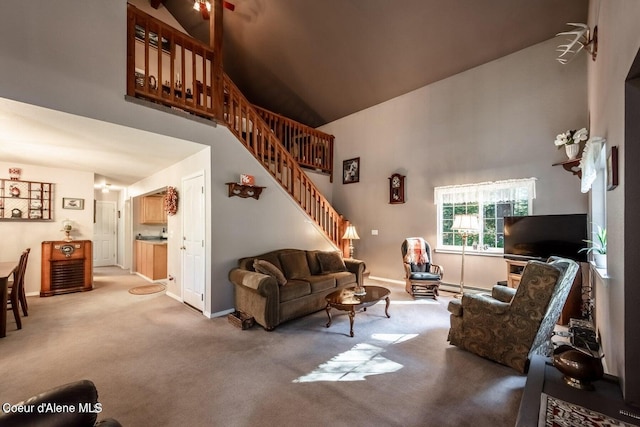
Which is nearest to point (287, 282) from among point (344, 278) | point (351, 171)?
point (344, 278)

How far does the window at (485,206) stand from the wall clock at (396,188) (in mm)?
713

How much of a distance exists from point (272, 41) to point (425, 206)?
4800 millimetres

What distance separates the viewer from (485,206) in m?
4.78

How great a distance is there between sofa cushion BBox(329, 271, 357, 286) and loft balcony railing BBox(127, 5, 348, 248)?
1.26m

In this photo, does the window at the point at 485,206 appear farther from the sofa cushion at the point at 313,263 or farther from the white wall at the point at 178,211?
the white wall at the point at 178,211

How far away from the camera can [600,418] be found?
4.57ft

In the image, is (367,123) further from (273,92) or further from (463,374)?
(463,374)

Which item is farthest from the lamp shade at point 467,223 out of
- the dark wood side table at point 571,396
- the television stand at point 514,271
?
the dark wood side table at point 571,396

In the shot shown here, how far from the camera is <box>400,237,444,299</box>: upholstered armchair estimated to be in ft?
15.1

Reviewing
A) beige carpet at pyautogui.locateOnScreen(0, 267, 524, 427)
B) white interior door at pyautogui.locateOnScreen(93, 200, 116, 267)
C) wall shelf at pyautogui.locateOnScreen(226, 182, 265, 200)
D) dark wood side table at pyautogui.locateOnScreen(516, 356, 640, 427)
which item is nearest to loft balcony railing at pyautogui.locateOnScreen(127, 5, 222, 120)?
wall shelf at pyautogui.locateOnScreen(226, 182, 265, 200)

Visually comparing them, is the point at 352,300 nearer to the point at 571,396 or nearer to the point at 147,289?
the point at 571,396

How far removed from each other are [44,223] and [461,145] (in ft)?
25.8

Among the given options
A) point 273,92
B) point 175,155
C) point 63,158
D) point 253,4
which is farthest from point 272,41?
point 63,158

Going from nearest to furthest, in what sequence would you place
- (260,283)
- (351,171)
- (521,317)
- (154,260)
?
(521,317), (260,283), (154,260), (351,171)
